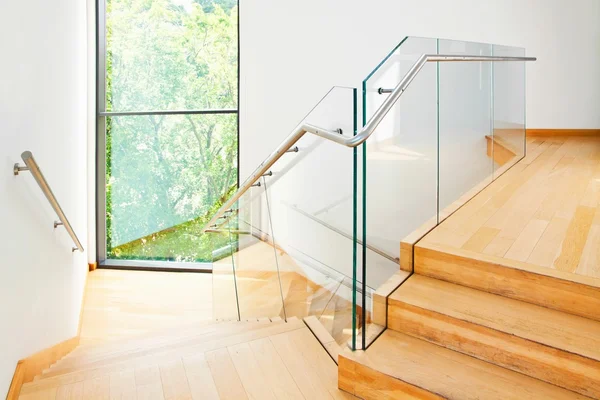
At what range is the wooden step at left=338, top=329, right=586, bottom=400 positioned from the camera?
1.64 meters

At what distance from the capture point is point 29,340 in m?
2.53

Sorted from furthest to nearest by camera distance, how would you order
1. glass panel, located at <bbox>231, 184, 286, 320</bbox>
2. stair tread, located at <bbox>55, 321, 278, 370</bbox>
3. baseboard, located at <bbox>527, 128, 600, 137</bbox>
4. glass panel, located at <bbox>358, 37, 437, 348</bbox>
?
baseboard, located at <bbox>527, 128, 600, 137</bbox>, glass panel, located at <bbox>231, 184, 286, 320</bbox>, stair tread, located at <bbox>55, 321, 278, 370</bbox>, glass panel, located at <bbox>358, 37, 437, 348</bbox>

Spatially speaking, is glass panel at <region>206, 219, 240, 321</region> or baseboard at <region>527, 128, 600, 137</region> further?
baseboard at <region>527, 128, 600, 137</region>

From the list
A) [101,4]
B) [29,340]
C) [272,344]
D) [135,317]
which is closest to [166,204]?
[135,317]

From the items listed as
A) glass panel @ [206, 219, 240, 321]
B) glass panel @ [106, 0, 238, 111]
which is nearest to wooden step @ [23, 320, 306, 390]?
glass panel @ [206, 219, 240, 321]

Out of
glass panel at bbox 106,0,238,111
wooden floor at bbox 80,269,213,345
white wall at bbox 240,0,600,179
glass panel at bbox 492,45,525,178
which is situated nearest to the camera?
glass panel at bbox 492,45,525,178

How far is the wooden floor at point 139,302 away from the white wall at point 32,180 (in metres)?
0.33

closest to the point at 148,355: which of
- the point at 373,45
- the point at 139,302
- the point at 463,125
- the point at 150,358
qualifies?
the point at 150,358

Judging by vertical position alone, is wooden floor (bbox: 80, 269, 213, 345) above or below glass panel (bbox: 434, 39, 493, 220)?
below

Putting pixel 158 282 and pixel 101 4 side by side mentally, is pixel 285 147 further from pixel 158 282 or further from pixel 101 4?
pixel 101 4

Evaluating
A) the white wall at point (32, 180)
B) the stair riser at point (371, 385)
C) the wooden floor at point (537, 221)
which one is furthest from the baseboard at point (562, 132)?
the white wall at point (32, 180)

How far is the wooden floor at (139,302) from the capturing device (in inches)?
174

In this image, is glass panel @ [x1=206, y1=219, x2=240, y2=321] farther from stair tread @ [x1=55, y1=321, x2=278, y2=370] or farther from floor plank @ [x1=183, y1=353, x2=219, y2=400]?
floor plank @ [x1=183, y1=353, x2=219, y2=400]

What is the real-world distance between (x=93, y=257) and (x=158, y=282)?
3.03 ft
